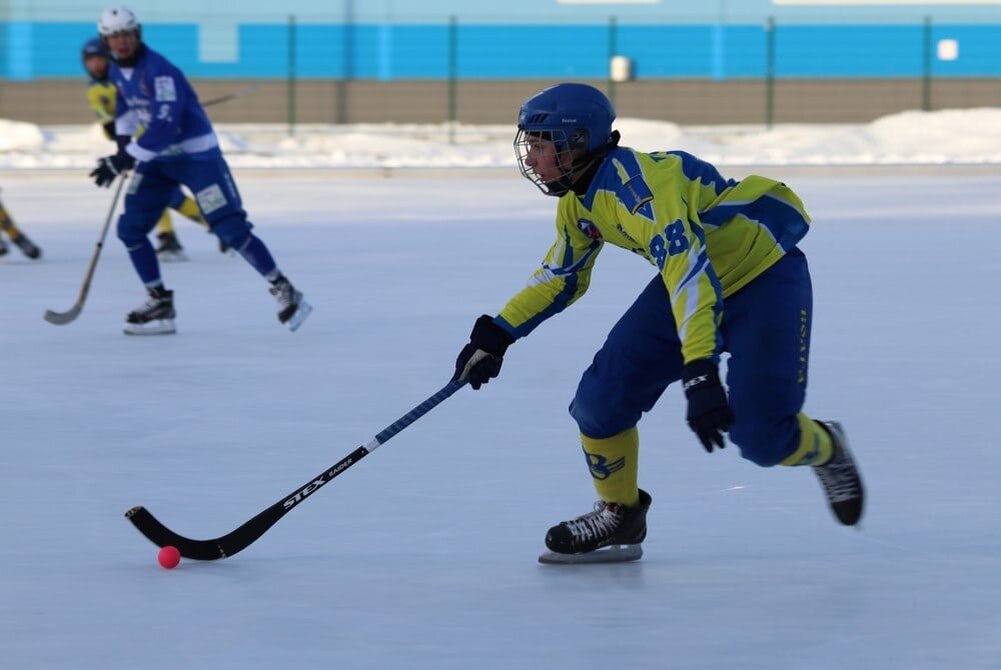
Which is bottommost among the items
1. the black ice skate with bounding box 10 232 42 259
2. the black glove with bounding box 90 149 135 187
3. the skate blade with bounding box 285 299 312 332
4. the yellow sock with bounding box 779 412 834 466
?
the black ice skate with bounding box 10 232 42 259

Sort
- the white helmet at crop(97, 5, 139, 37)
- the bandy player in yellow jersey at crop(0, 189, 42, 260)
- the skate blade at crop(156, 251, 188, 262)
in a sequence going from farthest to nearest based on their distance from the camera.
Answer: the skate blade at crop(156, 251, 188, 262) < the bandy player in yellow jersey at crop(0, 189, 42, 260) < the white helmet at crop(97, 5, 139, 37)

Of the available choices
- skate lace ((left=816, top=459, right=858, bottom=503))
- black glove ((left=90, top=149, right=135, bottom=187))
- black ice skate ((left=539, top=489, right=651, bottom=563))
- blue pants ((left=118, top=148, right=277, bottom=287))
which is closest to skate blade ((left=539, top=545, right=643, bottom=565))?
black ice skate ((left=539, top=489, right=651, bottom=563))

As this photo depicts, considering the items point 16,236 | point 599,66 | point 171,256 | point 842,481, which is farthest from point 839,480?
point 599,66

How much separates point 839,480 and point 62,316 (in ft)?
16.6

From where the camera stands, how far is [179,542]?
13.5 feet

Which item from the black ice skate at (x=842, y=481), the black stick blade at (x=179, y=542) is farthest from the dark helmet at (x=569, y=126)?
the black stick blade at (x=179, y=542)

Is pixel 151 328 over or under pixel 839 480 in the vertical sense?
under

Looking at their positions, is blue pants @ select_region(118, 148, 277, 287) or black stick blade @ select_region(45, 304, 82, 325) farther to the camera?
black stick blade @ select_region(45, 304, 82, 325)

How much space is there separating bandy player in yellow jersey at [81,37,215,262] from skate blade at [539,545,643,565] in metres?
7.12

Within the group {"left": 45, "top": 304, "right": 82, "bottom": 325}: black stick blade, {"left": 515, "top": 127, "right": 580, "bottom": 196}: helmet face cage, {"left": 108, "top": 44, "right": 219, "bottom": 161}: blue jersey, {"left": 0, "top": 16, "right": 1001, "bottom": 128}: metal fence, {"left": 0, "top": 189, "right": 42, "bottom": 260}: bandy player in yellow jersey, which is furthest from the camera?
{"left": 0, "top": 16, "right": 1001, "bottom": 128}: metal fence

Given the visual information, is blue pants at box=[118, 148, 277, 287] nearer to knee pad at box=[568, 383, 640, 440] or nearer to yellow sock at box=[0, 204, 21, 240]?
yellow sock at box=[0, 204, 21, 240]

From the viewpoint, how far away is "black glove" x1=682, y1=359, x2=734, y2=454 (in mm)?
3576

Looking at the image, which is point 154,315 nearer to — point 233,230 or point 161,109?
point 233,230

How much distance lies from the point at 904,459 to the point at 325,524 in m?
1.84
